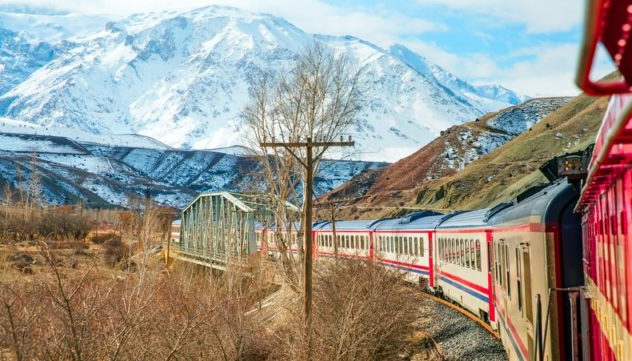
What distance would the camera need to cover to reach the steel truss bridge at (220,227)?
52.1 metres

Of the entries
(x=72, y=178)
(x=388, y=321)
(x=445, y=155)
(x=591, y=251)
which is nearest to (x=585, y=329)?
(x=591, y=251)

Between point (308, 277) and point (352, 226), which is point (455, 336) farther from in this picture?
point (352, 226)

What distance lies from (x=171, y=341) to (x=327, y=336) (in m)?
3.42

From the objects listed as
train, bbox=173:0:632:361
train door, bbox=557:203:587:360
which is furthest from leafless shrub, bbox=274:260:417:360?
train door, bbox=557:203:587:360

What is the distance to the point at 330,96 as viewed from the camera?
33.5 metres

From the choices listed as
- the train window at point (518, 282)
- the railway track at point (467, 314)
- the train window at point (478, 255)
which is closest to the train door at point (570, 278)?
the train window at point (518, 282)

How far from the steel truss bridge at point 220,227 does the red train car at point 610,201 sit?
127 feet

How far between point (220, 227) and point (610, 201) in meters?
64.2

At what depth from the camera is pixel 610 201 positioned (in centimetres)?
443

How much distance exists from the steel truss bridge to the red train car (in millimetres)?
38638

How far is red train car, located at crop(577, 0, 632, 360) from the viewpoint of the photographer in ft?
5.73

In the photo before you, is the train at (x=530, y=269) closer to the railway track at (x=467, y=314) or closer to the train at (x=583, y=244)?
the train at (x=583, y=244)

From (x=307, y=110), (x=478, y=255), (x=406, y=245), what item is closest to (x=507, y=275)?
(x=478, y=255)

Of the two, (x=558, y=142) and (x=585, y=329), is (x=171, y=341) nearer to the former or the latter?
(x=585, y=329)
